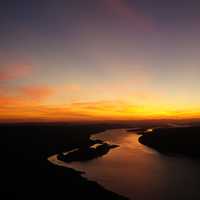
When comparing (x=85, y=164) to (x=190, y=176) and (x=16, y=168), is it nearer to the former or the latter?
(x=16, y=168)

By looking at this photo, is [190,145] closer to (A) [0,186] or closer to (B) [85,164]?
(B) [85,164]

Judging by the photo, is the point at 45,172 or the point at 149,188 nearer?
the point at 149,188

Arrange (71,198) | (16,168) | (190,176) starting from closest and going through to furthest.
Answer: (71,198)
(190,176)
(16,168)

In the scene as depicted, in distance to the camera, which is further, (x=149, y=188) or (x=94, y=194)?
(x=149, y=188)

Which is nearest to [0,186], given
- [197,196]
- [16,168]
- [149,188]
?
[16,168]

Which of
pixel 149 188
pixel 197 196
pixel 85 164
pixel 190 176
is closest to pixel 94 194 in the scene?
pixel 149 188

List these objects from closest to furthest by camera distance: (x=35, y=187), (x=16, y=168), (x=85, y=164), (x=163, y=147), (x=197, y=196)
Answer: (x=197, y=196), (x=35, y=187), (x=16, y=168), (x=85, y=164), (x=163, y=147)

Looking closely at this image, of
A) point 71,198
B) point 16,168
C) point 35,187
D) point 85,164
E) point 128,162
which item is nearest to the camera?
point 71,198

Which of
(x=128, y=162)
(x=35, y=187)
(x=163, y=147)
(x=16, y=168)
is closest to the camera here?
(x=35, y=187)
